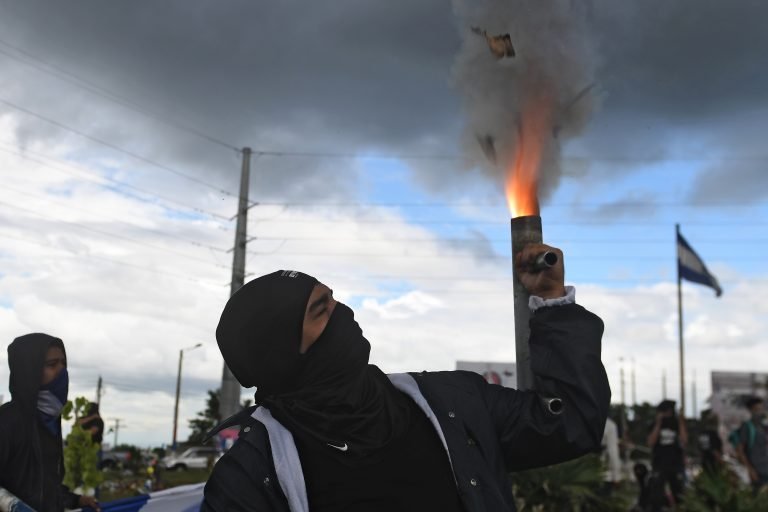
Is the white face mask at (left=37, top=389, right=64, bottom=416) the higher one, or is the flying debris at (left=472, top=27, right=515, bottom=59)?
the flying debris at (left=472, top=27, right=515, bottom=59)

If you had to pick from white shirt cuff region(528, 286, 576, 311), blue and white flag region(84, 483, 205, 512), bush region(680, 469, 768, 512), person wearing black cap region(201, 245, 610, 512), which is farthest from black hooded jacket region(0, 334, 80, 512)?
bush region(680, 469, 768, 512)

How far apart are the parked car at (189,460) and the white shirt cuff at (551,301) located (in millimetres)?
52594

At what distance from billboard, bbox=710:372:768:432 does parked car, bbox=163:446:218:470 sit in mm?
32609

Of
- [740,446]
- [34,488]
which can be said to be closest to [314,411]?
[34,488]

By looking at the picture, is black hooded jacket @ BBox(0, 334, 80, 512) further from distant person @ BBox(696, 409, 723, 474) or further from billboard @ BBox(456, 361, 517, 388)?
billboard @ BBox(456, 361, 517, 388)

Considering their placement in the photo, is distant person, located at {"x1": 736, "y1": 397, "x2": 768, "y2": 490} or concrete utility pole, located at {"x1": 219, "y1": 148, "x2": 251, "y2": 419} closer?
distant person, located at {"x1": 736, "y1": 397, "x2": 768, "y2": 490}

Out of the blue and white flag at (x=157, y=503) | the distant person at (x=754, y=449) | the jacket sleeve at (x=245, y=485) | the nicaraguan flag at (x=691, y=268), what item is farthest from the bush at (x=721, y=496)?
the nicaraguan flag at (x=691, y=268)

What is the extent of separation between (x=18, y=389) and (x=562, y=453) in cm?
463

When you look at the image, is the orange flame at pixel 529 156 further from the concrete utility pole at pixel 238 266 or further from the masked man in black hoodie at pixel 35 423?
the concrete utility pole at pixel 238 266

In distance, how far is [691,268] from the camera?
2878 centimetres

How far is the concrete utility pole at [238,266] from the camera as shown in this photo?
1351 inches

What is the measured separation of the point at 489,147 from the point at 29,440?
13.0 ft

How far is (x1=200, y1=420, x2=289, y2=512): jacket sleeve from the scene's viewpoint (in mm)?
2402

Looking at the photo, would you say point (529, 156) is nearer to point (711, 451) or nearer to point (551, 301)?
point (551, 301)
